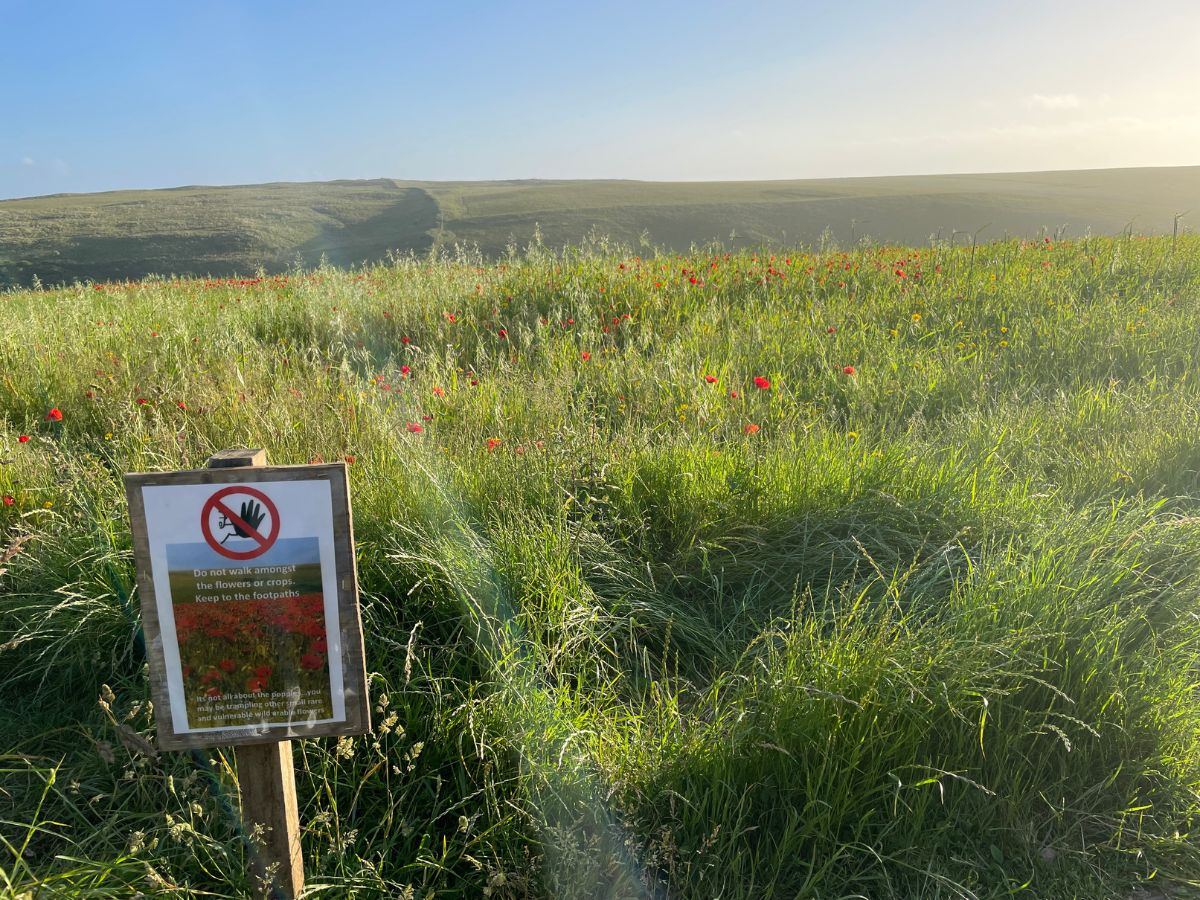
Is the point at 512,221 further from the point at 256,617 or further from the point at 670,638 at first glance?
the point at 256,617

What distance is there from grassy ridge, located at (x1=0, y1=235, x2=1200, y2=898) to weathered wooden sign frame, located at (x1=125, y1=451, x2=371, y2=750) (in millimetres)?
147

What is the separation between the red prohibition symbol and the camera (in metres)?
1.40

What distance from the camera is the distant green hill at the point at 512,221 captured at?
31281 mm

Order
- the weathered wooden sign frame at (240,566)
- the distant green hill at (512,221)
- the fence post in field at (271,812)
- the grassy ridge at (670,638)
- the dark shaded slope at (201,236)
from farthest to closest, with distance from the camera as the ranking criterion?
the distant green hill at (512,221) → the dark shaded slope at (201,236) → the grassy ridge at (670,638) → the fence post in field at (271,812) → the weathered wooden sign frame at (240,566)

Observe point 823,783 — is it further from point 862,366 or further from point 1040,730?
point 862,366

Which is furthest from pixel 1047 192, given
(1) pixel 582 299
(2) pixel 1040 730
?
(2) pixel 1040 730

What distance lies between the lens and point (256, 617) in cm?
144

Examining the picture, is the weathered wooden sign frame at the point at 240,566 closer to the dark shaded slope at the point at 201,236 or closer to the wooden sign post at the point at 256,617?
the wooden sign post at the point at 256,617

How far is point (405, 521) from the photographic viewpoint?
2.44 m

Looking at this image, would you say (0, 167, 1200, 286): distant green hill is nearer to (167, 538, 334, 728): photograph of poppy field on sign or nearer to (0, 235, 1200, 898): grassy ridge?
(0, 235, 1200, 898): grassy ridge

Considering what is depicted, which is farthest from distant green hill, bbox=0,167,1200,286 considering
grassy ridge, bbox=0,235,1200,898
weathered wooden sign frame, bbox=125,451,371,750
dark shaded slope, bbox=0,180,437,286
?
weathered wooden sign frame, bbox=125,451,371,750

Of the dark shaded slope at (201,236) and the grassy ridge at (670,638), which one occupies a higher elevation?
the dark shaded slope at (201,236)

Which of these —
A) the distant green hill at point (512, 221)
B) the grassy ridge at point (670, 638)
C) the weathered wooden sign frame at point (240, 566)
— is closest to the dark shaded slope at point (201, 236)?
the distant green hill at point (512, 221)

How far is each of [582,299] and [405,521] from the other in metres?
3.55
